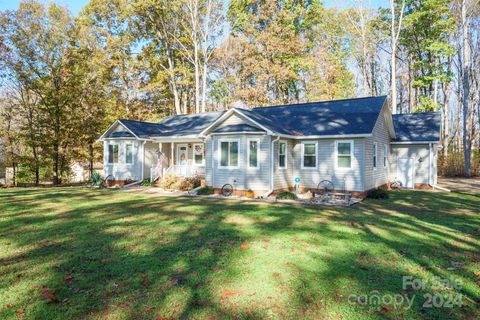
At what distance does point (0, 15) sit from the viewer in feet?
71.3

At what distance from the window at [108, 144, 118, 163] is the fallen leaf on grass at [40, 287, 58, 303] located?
1661 cm

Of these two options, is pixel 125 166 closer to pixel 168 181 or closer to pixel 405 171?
pixel 168 181

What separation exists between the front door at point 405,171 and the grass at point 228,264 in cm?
1017

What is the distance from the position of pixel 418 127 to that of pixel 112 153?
19.5 meters

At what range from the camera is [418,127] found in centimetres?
1953

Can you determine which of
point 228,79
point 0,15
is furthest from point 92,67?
point 228,79

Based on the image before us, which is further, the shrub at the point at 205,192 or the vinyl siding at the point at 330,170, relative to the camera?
the shrub at the point at 205,192

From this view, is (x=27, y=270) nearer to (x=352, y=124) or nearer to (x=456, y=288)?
(x=456, y=288)

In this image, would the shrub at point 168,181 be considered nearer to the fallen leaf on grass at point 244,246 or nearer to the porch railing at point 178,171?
the porch railing at point 178,171

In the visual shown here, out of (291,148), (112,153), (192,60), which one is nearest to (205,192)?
(291,148)

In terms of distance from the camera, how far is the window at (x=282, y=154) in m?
15.1

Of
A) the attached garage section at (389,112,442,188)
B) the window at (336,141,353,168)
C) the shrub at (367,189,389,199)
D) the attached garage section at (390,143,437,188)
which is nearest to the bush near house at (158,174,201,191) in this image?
the window at (336,141,353,168)

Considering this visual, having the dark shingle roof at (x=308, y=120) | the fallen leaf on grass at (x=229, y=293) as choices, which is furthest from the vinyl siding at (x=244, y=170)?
the fallen leaf on grass at (x=229, y=293)

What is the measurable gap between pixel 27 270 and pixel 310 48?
1299 inches
